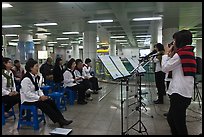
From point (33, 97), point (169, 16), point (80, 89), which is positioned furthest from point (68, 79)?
point (169, 16)

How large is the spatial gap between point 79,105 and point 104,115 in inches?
42.8

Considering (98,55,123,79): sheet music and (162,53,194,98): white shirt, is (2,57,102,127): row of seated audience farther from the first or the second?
(162,53,194,98): white shirt

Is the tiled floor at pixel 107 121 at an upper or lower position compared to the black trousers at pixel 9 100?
lower

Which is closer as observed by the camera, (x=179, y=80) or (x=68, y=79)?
(x=179, y=80)

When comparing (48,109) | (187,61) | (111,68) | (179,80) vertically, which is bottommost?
(48,109)

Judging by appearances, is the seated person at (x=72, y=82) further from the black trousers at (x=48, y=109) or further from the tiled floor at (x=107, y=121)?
the black trousers at (x=48, y=109)

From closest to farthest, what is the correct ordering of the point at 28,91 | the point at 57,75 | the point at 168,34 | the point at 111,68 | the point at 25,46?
the point at 111,68 → the point at 28,91 → the point at 57,75 → the point at 168,34 → the point at 25,46

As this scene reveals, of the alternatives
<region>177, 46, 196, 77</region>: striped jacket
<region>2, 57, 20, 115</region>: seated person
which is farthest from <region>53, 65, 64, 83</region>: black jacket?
<region>177, 46, 196, 77</region>: striped jacket

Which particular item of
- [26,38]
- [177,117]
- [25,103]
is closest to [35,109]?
[25,103]

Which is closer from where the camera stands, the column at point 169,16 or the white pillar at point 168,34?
the column at point 169,16

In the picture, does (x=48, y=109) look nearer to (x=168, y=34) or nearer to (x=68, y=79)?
(x=68, y=79)

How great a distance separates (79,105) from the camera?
4961 mm

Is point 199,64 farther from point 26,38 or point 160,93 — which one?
point 26,38

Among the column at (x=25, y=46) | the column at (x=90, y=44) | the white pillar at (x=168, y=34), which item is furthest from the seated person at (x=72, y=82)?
the column at (x=25, y=46)
